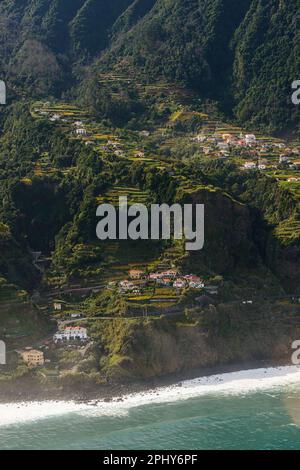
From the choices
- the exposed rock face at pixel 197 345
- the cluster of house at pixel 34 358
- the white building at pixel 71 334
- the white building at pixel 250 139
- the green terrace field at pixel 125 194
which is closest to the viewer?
the cluster of house at pixel 34 358

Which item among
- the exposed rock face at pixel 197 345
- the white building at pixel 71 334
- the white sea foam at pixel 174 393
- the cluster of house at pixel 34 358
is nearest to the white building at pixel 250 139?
the exposed rock face at pixel 197 345

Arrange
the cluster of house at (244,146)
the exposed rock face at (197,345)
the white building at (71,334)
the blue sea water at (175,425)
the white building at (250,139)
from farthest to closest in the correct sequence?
the white building at (250,139) < the cluster of house at (244,146) < the white building at (71,334) < the exposed rock face at (197,345) < the blue sea water at (175,425)

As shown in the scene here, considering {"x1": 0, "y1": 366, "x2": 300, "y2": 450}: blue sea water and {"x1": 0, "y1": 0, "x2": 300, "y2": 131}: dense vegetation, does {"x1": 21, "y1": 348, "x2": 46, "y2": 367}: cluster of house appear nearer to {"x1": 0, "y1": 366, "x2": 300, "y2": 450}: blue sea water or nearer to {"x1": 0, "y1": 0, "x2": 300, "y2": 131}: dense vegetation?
{"x1": 0, "y1": 366, "x2": 300, "y2": 450}: blue sea water

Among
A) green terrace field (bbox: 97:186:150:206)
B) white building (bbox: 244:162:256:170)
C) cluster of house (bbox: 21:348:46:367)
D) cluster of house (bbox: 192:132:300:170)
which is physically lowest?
cluster of house (bbox: 21:348:46:367)

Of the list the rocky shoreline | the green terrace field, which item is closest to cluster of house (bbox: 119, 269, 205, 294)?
the rocky shoreline

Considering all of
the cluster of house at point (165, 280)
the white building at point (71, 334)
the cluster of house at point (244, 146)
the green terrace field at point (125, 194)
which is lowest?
the white building at point (71, 334)

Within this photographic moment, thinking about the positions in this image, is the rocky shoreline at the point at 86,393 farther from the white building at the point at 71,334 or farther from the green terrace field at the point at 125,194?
the green terrace field at the point at 125,194

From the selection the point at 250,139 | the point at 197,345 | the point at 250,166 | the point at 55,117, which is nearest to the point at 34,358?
the point at 197,345

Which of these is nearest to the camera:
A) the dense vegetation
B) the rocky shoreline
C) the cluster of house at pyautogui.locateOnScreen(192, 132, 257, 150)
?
the rocky shoreline
